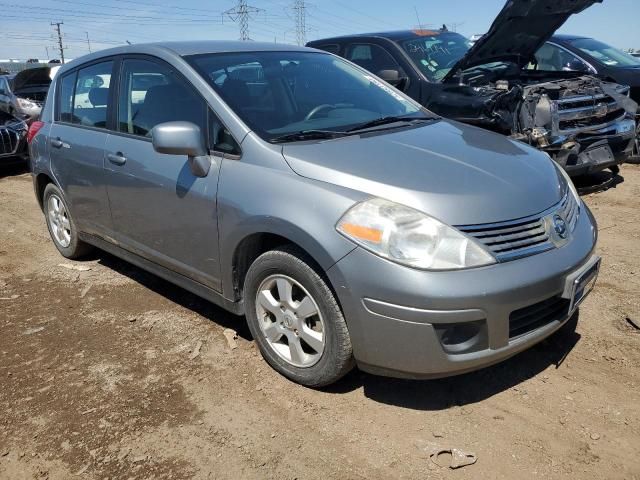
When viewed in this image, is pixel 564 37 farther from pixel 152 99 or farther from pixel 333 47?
pixel 152 99

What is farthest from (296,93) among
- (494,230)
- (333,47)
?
(333,47)

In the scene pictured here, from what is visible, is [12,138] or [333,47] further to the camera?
[12,138]

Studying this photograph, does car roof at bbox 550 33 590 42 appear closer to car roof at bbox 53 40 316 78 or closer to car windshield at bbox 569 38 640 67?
car windshield at bbox 569 38 640 67

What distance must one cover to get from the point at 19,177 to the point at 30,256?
5065mm

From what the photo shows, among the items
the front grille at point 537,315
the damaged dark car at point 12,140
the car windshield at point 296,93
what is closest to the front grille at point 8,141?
the damaged dark car at point 12,140

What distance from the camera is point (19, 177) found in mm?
9617

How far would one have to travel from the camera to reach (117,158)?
147 inches

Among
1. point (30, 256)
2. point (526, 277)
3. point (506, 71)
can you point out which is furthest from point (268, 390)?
point (506, 71)

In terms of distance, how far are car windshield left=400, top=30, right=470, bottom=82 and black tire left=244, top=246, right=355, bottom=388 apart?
4479mm

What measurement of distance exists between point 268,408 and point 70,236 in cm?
296

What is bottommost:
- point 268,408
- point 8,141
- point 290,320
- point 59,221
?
point 8,141

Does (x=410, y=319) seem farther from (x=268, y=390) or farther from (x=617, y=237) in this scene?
(x=617, y=237)

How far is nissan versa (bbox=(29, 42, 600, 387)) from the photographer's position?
2.43 m

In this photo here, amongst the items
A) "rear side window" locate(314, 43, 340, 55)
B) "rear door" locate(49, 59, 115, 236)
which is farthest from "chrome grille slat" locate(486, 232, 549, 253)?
"rear side window" locate(314, 43, 340, 55)
